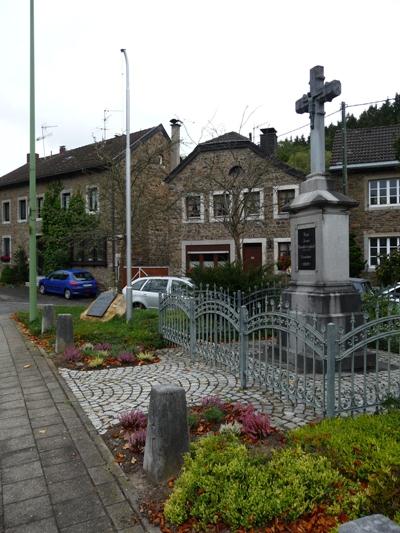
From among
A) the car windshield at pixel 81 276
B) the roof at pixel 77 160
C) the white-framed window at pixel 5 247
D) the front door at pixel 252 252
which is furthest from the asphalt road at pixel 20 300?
the front door at pixel 252 252

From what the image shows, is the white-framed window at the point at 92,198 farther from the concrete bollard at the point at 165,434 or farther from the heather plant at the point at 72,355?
the concrete bollard at the point at 165,434

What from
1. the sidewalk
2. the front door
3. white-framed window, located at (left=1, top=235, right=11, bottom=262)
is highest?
white-framed window, located at (left=1, top=235, right=11, bottom=262)

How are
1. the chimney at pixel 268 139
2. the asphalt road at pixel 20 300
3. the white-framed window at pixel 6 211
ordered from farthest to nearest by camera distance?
the white-framed window at pixel 6 211, the chimney at pixel 268 139, the asphalt road at pixel 20 300

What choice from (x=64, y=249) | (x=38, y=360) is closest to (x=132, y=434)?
(x=38, y=360)

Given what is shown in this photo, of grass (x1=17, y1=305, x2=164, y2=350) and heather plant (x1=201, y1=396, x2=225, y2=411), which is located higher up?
grass (x1=17, y1=305, x2=164, y2=350)

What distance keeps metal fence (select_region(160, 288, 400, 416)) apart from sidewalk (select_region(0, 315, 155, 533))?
2.24m

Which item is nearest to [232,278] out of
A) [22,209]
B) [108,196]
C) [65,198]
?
[108,196]

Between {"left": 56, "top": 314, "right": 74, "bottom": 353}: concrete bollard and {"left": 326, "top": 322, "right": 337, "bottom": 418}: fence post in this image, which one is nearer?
{"left": 326, "top": 322, "right": 337, "bottom": 418}: fence post

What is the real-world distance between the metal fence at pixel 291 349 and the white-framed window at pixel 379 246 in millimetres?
15418

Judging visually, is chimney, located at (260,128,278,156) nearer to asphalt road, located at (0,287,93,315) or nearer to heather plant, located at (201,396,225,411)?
asphalt road, located at (0,287,93,315)

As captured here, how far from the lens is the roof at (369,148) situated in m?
23.6

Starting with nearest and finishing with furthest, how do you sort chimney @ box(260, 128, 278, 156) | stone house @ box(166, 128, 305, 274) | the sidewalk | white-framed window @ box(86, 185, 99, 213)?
the sidewalk, stone house @ box(166, 128, 305, 274), chimney @ box(260, 128, 278, 156), white-framed window @ box(86, 185, 99, 213)

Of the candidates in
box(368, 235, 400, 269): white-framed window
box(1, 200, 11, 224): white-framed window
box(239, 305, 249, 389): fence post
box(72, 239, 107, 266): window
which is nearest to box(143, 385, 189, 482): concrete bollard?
box(239, 305, 249, 389): fence post

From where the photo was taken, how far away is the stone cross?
8.01 metres
